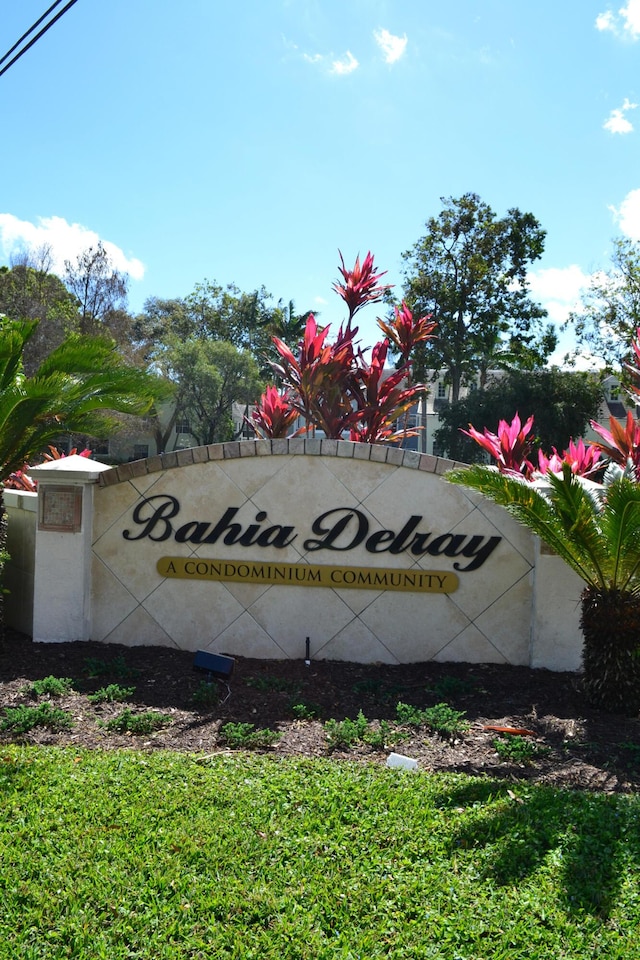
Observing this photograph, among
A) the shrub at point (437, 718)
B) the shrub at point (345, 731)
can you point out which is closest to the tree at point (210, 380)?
the shrub at point (437, 718)

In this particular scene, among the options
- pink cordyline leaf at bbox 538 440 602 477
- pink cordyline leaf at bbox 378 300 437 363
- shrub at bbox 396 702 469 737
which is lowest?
shrub at bbox 396 702 469 737

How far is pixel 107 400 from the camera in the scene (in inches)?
333

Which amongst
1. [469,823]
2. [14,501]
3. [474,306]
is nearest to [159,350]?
[474,306]

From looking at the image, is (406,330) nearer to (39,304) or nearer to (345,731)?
(345,731)

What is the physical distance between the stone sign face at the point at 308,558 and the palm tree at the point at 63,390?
30.5 inches

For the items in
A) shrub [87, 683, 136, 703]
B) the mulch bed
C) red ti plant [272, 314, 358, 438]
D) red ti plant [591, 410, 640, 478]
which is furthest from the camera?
red ti plant [272, 314, 358, 438]

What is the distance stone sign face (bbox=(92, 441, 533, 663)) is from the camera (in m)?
8.03

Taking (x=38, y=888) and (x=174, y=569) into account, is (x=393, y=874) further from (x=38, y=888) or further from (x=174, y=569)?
(x=174, y=569)

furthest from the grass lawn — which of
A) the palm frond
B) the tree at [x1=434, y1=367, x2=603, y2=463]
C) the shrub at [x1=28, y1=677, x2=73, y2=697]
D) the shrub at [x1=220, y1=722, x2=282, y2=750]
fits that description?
the tree at [x1=434, y1=367, x2=603, y2=463]

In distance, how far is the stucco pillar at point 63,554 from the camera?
8.40 m

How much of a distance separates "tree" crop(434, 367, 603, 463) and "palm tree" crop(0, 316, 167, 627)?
28023 millimetres

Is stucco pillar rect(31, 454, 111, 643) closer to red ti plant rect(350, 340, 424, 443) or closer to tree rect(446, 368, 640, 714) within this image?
red ti plant rect(350, 340, 424, 443)

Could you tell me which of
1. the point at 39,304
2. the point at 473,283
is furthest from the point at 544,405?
the point at 39,304

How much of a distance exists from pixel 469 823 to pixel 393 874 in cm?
72
